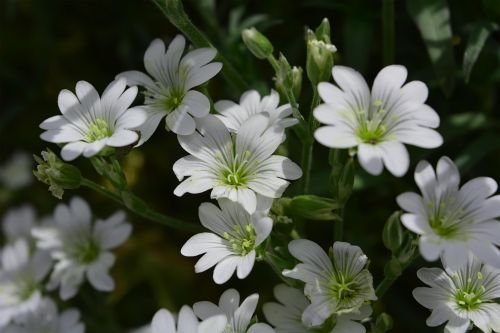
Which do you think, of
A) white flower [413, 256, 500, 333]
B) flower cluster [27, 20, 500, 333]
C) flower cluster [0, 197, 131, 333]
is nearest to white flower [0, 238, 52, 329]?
flower cluster [0, 197, 131, 333]

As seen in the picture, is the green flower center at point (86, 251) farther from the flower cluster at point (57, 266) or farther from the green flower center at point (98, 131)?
the green flower center at point (98, 131)

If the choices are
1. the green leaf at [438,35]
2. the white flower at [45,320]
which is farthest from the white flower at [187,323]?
the green leaf at [438,35]

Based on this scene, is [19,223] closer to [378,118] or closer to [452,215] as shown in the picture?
[378,118]

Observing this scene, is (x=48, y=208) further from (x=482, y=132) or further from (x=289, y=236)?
(x=482, y=132)

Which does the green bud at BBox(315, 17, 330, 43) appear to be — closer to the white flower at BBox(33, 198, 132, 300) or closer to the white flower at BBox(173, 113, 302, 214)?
the white flower at BBox(173, 113, 302, 214)

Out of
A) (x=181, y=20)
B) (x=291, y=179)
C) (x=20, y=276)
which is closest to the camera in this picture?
(x=291, y=179)

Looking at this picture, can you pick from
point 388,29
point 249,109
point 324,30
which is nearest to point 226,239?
point 249,109
